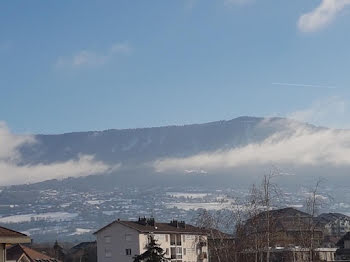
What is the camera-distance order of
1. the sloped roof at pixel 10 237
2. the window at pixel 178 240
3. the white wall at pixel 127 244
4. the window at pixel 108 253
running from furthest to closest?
the window at pixel 178 240
the window at pixel 108 253
the white wall at pixel 127 244
the sloped roof at pixel 10 237

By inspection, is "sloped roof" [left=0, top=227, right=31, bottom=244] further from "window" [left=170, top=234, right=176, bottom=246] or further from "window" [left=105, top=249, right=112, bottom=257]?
"window" [left=170, top=234, right=176, bottom=246]

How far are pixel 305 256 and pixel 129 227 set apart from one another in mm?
50417

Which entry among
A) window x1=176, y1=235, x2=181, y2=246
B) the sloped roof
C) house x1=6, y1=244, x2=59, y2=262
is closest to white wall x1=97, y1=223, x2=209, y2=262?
window x1=176, y1=235, x2=181, y2=246

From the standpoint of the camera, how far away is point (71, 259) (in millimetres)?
124562

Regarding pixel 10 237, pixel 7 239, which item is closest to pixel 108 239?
pixel 10 237

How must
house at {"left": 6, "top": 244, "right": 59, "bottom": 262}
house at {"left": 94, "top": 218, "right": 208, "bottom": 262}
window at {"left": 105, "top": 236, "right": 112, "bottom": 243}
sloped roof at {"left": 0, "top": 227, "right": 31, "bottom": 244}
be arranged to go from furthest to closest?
window at {"left": 105, "top": 236, "right": 112, "bottom": 243}, house at {"left": 94, "top": 218, "right": 208, "bottom": 262}, house at {"left": 6, "top": 244, "right": 59, "bottom": 262}, sloped roof at {"left": 0, "top": 227, "right": 31, "bottom": 244}

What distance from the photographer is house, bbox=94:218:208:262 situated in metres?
Answer: 94.0

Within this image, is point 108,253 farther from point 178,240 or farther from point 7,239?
point 7,239

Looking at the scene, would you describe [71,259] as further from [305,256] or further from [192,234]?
[305,256]

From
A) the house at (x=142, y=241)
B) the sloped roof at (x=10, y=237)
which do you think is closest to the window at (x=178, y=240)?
the house at (x=142, y=241)

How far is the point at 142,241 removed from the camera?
308 feet

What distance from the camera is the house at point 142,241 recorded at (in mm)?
94000

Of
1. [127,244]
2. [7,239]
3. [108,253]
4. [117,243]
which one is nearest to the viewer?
[7,239]

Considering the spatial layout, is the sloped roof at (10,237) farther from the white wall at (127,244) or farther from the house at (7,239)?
the white wall at (127,244)
